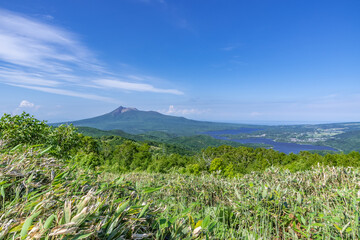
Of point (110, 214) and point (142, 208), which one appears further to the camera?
point (142, 208)

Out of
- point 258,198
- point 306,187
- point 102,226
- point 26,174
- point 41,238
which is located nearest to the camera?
point 41,238

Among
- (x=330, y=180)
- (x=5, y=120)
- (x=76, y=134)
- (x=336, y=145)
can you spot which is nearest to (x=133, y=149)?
(x=76, y=134)

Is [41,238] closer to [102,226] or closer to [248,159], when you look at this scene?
[102,226]

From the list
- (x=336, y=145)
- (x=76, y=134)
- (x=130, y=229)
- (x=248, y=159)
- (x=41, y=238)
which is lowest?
(x=336, y=145)

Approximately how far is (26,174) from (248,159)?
124ft

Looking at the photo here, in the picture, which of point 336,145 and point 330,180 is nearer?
point 330,180

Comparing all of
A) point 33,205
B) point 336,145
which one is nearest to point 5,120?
point 33,205

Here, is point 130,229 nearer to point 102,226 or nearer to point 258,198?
point 102,226

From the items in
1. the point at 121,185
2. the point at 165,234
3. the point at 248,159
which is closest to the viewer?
the point at 165,234

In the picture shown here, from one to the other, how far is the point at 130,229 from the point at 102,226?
8.3 inches

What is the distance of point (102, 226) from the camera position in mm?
1144

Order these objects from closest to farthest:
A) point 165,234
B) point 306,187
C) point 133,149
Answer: point 165,234 → point 306,187 → point 133,149

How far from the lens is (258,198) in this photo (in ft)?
8.14

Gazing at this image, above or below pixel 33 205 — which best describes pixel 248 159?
below
